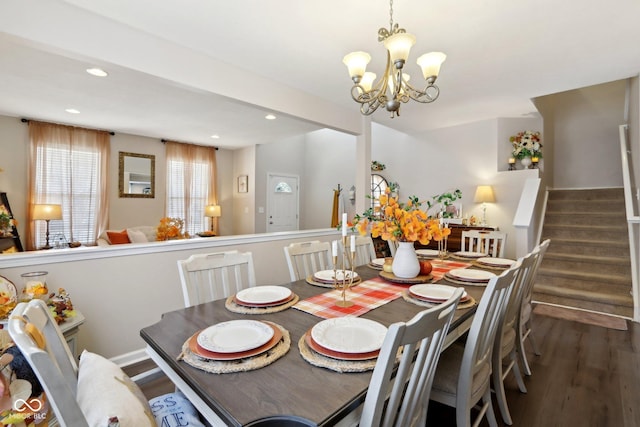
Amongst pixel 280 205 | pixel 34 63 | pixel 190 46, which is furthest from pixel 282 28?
pixel 280 205

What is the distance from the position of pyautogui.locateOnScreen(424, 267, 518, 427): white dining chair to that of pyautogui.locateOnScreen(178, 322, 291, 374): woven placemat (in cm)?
79

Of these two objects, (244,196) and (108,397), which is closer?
(108,397)

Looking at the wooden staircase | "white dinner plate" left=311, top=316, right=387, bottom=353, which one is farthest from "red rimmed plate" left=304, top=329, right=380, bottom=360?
the wooden staircase

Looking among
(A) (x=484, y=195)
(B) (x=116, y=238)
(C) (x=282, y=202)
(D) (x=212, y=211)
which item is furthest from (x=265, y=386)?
(C) (x=282, y=202)

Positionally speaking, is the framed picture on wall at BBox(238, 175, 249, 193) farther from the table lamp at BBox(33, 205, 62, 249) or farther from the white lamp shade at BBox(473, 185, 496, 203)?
the white lamp shade at BBox(473, 185, 496, 203)

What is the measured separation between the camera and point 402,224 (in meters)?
1.80

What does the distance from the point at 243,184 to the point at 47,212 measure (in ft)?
10.5

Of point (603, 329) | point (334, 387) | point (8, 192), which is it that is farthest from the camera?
point (8, 192)

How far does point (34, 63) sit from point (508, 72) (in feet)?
14.4

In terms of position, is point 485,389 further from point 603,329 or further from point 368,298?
point 603,329

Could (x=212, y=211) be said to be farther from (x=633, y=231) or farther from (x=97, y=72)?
(x=633, y=231)

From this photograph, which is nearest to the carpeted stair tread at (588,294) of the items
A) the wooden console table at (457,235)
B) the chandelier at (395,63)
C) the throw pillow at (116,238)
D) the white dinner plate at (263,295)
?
the wooden console table at (457,235)

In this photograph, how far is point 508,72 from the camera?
3.00 m

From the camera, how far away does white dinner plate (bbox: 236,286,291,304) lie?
1.47 m
